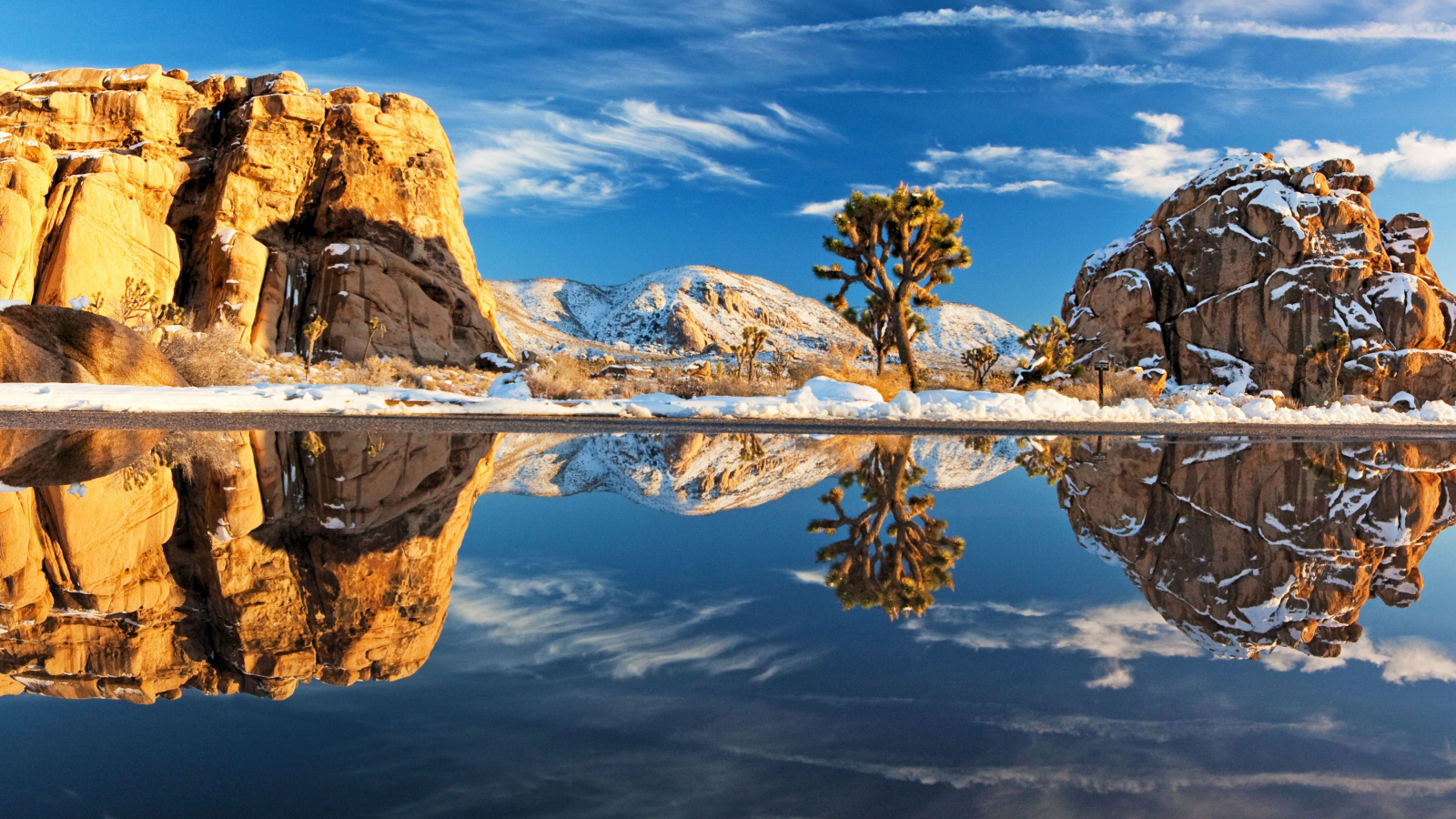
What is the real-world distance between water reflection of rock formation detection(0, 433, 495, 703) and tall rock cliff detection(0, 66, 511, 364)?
99.8 ft

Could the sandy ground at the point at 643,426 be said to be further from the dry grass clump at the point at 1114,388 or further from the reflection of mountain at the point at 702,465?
the dry grass clump at the point at 1114,388

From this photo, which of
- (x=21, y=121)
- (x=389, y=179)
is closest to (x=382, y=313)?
(x=389, y=179)

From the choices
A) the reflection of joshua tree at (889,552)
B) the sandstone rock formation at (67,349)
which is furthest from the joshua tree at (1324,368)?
the sandstone rock formation at (67,349)

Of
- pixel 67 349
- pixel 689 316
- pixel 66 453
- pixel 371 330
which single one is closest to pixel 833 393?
pixel 66 453

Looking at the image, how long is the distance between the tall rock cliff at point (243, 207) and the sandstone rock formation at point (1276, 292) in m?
36.8

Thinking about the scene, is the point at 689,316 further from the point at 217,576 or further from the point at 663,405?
the point at 217,576

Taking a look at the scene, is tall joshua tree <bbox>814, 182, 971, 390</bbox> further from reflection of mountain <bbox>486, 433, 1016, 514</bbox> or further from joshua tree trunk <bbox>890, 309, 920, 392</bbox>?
reflection of mountain <bbox>486, 433, 1016, 514</bbox>

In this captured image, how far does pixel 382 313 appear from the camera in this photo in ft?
120

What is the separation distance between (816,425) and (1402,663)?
1373cm

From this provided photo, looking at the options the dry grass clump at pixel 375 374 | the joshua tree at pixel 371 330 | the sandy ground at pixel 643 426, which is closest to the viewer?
the sandy ground at pixel 643 426

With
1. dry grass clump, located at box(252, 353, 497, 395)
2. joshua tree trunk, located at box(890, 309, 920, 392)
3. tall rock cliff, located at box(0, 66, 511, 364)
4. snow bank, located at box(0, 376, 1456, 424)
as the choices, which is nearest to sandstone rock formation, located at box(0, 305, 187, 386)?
snow bank, located at box(0, 376, 1456, 424)

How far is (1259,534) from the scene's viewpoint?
556 cm

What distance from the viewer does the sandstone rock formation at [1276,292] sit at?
46.0 meters

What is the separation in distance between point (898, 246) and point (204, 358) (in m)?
21.9
